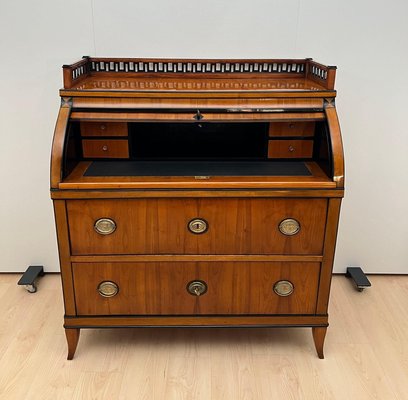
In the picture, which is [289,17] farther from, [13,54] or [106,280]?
[106,280]

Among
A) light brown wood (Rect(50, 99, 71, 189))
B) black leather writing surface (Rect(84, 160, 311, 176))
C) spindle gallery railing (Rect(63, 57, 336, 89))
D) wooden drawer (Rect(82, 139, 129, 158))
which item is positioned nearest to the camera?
light brown wood (Rect(50, 99, 71, 189))

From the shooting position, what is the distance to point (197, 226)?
1.50 metres

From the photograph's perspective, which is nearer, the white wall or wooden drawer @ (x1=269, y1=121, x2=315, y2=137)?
wooden drawer @ (x1=269, y1=121, x2=315, y2=137)

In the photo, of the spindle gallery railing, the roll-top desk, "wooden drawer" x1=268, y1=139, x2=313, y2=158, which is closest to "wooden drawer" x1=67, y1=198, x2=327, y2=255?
the roll-top desk

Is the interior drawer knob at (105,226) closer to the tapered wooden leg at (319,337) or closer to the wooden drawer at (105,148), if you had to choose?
the wooden drawer at (105,148)

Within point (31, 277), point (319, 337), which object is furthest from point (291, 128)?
point (31, 277)

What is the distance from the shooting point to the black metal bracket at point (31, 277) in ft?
6.68

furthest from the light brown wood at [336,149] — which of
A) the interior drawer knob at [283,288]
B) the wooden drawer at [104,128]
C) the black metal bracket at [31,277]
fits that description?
the black metal bracket at [31,277]

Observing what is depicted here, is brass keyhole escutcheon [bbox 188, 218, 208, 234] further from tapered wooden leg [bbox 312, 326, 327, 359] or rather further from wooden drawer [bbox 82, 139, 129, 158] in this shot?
tapered wooden leg [bbox 312, 326, 327, 359]

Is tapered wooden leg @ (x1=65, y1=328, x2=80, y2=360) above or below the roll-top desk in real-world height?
below

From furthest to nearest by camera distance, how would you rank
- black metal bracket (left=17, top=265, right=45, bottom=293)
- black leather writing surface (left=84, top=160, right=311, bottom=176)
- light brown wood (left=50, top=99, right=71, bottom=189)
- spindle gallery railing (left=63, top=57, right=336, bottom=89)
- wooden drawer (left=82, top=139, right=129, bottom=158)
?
black metal bracket (left=17, top=265, right=45, bottom=293) < spindle gallery railing (left=63, top=57, right=336, bottom=89) < wooden drawer (left=82, top=139, right=129, bottom=158) < black leather writing surface (left=84, top=160, right=311, bottom=176) < light brown wood (left=50, top=99, right=71, bottom=189)

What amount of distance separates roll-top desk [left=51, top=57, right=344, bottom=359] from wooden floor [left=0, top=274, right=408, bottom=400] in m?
0.11

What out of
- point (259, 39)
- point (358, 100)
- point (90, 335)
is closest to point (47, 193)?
point (90, 335)

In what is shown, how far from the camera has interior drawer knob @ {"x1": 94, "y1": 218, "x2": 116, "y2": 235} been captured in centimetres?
148
